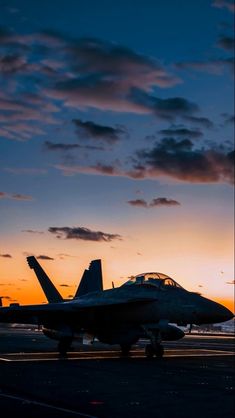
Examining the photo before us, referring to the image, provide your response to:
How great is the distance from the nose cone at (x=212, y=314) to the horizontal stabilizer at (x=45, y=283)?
1324cm

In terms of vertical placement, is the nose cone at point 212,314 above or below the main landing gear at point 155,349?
above

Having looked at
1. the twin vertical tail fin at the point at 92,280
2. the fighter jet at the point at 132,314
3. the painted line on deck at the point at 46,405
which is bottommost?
the painted line on deck at the point at 46,405

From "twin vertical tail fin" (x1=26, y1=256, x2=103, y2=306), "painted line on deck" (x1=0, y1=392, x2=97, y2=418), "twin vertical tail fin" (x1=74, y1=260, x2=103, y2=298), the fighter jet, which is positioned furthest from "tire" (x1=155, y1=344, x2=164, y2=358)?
"twin vertical tail fin" (x1=74, y1=260, x2=103, y2=298)

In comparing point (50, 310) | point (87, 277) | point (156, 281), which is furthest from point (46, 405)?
point (87, 277)

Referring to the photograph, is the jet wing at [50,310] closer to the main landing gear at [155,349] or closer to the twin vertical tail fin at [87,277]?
the main landing gear at [155,349]

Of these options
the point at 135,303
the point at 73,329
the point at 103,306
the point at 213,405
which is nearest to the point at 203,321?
the point at 135,303

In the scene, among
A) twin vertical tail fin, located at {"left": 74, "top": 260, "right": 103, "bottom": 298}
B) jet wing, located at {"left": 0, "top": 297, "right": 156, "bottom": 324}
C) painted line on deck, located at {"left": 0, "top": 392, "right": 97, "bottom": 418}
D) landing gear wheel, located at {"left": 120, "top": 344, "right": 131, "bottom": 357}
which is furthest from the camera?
twin vertical tail fin, located at {"left": 74, "top": 260, "right": 103, "bottom": 298}

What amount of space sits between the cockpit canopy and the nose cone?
1998 millimetres

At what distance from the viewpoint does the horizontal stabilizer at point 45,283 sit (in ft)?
112

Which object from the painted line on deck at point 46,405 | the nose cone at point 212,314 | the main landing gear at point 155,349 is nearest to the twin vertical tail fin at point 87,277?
the main landing gear at point 155,349

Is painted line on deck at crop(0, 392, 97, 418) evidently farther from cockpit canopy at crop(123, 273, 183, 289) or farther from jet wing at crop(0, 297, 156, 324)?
cockpit canopy at crop(123, 273, 183, 289)

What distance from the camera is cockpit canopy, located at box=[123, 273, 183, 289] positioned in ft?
80.7

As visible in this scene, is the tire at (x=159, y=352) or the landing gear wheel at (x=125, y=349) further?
the landing gear wheel at (x=125, y=349)

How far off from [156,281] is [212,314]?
10.5 feet
